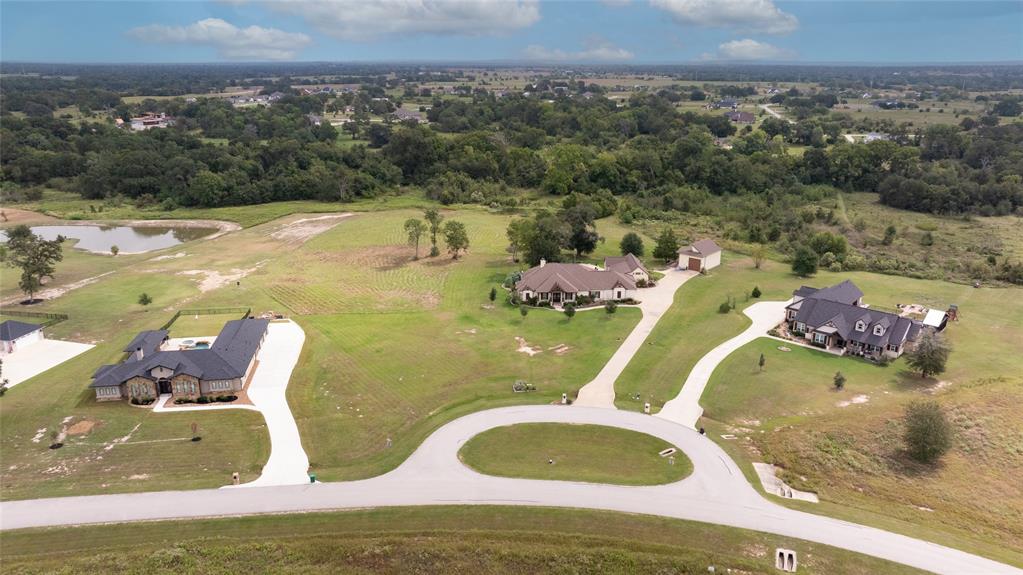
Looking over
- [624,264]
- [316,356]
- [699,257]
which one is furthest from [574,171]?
[316,356]

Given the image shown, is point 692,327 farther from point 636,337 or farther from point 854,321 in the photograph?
point 854,321

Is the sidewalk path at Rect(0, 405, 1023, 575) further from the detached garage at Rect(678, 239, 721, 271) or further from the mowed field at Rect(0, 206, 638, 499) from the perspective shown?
the detached garage at Rect(678, 239, 721, 271)

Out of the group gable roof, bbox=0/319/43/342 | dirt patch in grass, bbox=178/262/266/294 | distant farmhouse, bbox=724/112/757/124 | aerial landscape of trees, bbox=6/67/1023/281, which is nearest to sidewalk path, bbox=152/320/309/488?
dirt patch in grass, bbox=178/262/266/294

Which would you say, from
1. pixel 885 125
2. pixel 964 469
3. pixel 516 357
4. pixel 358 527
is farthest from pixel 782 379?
pixel 885 125

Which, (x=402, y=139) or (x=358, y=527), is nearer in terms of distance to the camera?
(x=358, y=527)

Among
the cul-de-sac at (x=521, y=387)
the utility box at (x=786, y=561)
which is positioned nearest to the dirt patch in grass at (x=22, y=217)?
the cul-de-sac at (x=521, y=387)

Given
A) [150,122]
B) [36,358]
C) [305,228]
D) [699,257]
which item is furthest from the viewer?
[150,122]

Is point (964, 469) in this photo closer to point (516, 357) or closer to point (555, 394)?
point (555, 394)
